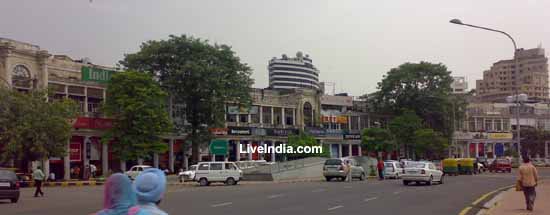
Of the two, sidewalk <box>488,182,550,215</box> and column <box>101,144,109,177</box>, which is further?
column <box>101,144,109,177</box>

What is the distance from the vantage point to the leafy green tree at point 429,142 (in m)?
75.8

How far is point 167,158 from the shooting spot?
66.6m

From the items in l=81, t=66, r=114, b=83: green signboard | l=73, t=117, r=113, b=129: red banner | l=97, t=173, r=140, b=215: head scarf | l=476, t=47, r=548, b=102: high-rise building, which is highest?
l=476, t=47, r=548, b=102: high-rise building

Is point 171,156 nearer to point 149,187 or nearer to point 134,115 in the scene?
point 134,115

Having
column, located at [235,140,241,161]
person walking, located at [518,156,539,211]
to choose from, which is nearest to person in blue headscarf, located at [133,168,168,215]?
person walking, located at [518,156,539,211]

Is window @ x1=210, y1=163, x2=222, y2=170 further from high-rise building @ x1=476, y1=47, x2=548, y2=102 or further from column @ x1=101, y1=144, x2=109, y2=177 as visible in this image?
high-rise building @ x1=476, y1=47, x2=548, y2=102

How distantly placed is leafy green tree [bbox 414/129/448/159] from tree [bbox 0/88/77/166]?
43023 millimetres

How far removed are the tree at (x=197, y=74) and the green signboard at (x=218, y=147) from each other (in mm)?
2131

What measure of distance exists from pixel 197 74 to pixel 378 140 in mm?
25949

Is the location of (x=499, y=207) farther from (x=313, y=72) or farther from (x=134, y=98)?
(x=313, y=72)

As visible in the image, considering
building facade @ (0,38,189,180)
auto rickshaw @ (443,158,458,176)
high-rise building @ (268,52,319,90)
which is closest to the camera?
building facade @ (0,38,189,180)

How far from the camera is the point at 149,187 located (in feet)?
16.1

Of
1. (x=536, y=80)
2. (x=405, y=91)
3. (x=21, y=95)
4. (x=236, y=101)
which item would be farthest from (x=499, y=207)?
(x=536, y=80)

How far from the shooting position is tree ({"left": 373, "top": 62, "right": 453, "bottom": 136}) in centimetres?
8088
